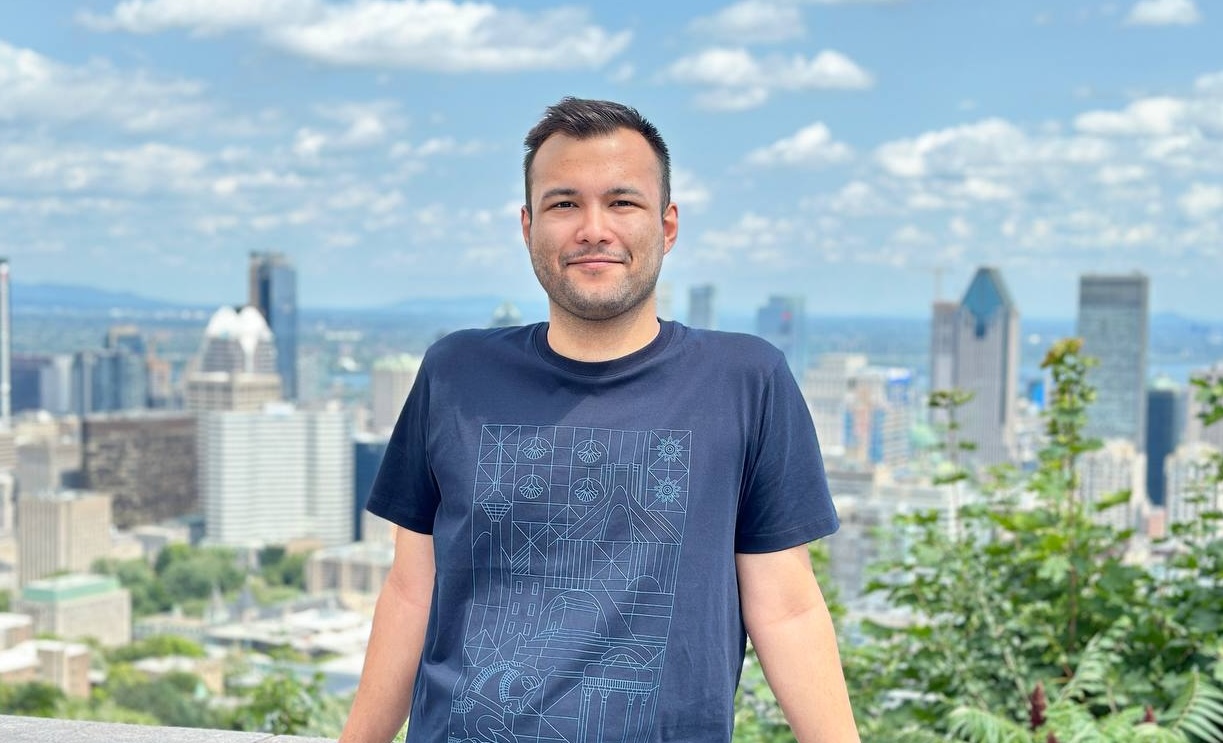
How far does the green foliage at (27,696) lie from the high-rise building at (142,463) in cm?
2506

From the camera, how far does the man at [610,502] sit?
90cm

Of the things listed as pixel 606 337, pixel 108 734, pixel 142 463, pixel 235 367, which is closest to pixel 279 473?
pixel 142 463

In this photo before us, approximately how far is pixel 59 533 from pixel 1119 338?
28244 mm

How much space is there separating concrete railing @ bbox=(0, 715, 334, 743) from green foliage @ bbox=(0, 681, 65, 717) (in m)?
16.3

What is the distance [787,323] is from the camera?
4119cm

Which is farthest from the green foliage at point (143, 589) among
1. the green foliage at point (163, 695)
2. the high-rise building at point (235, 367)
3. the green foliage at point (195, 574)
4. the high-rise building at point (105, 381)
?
the high-rise building at point (105, 381)

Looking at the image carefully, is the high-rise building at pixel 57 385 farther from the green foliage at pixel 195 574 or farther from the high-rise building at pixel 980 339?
the high-rise building at pixel 980 339

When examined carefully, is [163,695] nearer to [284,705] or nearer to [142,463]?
[284,705]

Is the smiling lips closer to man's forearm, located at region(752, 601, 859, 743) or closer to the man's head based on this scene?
the man's head

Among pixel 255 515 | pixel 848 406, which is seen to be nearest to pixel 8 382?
pixel 255 515

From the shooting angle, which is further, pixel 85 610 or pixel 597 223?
pixel 85 610

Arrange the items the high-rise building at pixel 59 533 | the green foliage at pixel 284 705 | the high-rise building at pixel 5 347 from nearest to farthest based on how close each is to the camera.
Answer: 1. the green foliage at pixel 284 705
2. the high-rise building at pixel 59 533
3. the high-rise building at pixel 5 347

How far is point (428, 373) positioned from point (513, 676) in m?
0.24

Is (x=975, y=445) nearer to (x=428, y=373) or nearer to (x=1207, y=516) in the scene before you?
(x=1207, y=516)
